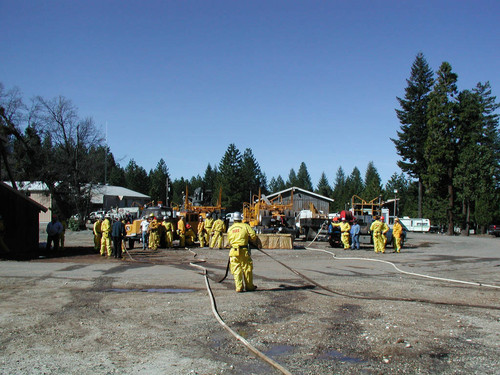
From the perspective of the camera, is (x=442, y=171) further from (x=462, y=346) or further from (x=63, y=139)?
(x=462, y=346)

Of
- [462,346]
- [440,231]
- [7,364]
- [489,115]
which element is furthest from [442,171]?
[7,364]

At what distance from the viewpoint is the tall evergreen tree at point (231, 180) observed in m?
94.8

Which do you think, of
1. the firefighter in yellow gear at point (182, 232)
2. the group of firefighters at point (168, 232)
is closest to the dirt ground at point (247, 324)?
the group of firefighters at point (168, 232)

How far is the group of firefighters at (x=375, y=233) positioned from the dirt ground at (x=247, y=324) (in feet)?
29.9

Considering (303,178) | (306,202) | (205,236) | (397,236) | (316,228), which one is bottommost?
(205,236)

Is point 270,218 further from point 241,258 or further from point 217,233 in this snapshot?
point 241,258

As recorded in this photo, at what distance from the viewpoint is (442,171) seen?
52.6 m

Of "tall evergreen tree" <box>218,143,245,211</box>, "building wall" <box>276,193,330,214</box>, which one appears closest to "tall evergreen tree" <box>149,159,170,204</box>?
"tall evergreen tree" <box>218,143,245,211</box>

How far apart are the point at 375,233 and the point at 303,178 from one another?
4878 inches

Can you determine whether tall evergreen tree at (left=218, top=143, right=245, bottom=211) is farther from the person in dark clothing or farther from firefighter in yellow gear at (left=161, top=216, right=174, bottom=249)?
the person in dark clothing

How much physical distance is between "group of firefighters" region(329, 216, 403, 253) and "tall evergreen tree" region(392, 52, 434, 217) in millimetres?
36811

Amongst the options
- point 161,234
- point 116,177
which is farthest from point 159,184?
point 161,234

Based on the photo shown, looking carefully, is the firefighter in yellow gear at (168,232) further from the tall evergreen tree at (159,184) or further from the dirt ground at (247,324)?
the tall evergreen tree at (159,184)

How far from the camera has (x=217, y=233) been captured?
24.1m
